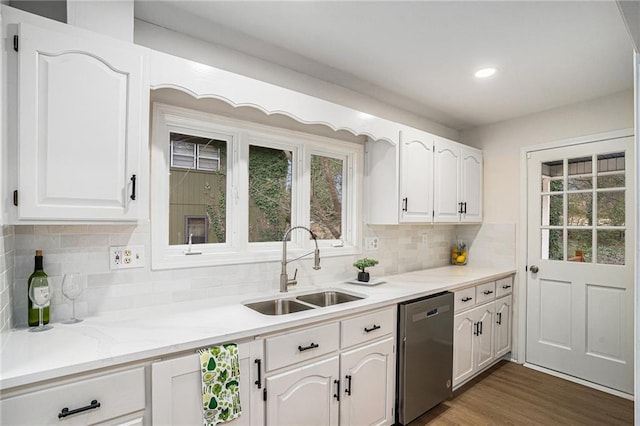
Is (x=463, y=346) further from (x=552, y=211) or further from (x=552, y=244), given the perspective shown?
(x=552, y=211)

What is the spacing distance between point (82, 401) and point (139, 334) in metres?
0.29

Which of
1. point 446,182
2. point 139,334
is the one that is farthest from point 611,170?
point 139,334

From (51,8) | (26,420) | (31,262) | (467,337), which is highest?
(51,8)

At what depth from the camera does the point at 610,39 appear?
200 cm

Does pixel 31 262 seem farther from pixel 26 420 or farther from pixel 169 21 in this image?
pixel 169 21

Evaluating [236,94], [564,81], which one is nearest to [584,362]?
[564,81]

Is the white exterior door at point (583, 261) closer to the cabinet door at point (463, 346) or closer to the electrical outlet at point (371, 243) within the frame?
the cabinet door at point (463, 346)

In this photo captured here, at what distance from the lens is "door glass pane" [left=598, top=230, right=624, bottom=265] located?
2.83 meters

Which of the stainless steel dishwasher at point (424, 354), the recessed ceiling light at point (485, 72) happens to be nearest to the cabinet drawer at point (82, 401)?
the stainless steel dishwasher at point (424, 354)

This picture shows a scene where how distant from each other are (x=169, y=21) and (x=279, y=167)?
1.07 meters

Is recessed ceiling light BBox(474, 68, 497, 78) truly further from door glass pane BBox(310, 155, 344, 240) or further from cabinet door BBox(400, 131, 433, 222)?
door glass pane BBox(310, 155, 344, 240)

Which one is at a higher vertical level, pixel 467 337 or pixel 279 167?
pixel 279 167

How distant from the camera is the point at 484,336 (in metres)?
3.02

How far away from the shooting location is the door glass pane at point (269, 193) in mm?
2332
